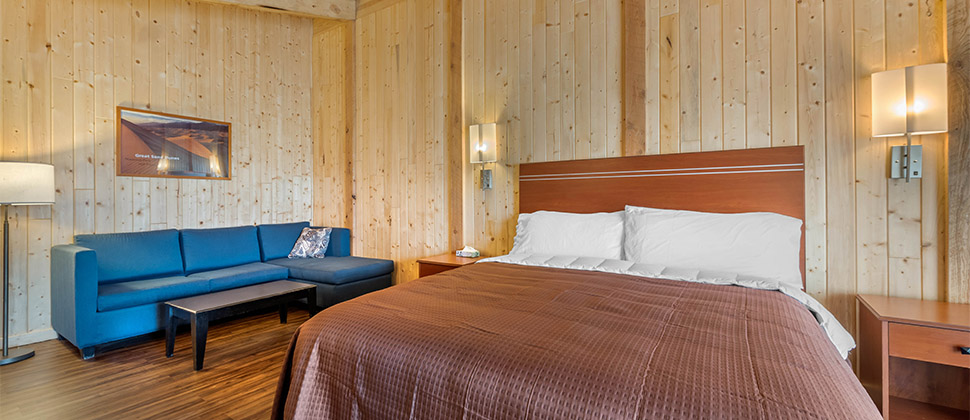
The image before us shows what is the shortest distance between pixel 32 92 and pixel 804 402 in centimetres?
460

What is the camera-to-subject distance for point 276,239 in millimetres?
4188

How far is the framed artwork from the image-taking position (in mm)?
3369

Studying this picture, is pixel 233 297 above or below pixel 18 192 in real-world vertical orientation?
below

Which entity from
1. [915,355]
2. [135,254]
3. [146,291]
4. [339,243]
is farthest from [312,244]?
[915,355]

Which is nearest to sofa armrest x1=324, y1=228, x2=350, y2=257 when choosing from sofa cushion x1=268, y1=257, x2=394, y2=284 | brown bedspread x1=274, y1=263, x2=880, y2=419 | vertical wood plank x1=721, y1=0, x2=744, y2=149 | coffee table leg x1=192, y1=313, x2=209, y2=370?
sofa cushion x1=268, y1=257, x2=394, y2=284

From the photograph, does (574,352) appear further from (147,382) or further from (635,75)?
(147,382)

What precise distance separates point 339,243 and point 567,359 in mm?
3750

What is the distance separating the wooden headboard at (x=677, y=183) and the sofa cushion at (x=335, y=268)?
1586 millimetres

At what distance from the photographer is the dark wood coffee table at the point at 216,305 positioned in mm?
2379

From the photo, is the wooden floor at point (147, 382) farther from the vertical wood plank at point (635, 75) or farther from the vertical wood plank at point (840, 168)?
the vertical wood plank at point (840, 168)

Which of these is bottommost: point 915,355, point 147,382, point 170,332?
point 147,382

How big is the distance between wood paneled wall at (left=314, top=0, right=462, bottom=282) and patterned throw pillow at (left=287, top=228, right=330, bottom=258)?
0.29 meters

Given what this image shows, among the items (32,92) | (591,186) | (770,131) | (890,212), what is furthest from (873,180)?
(32,92)

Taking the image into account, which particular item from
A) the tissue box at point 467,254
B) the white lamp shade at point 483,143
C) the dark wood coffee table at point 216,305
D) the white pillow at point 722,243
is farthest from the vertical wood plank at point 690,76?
the dark wood coffee table at point 216,305
